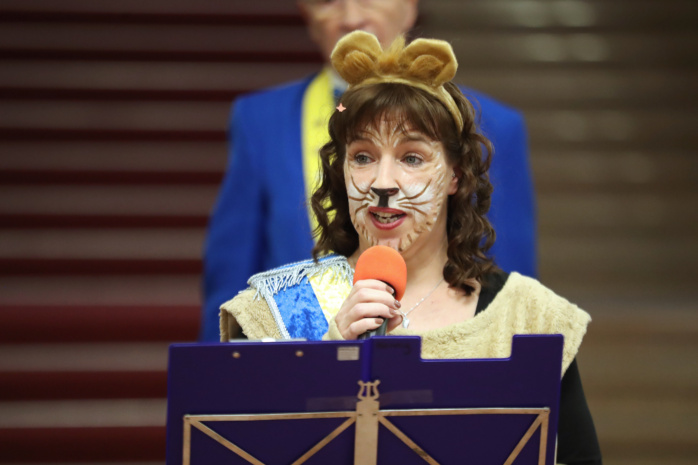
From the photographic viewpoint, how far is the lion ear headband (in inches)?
67.0

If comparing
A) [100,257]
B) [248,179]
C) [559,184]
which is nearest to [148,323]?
[100,257]

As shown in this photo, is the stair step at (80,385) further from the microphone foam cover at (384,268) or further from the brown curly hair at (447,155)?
the microphone foam cover at (384,268)

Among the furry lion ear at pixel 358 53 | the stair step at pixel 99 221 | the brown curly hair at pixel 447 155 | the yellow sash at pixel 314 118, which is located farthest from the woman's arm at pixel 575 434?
the stair step at pixel 99 221

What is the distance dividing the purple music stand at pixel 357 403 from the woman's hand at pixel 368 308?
97 millimetres

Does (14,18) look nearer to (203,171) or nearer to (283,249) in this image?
(203,171)

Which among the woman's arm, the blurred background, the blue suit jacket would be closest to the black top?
the woman's arm

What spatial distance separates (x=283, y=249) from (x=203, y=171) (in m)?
2.10

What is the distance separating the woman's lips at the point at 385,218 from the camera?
1689 millimetres

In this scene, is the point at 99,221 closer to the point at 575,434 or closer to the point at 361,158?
the point at 361,158

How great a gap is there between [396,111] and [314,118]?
104 cm

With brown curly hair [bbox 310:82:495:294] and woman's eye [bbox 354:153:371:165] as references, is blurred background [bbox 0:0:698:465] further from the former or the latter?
woman's eye [bbox 354:153:371:165]

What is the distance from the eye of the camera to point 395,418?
1.41 m

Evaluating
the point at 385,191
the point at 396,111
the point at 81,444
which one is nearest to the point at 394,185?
the point at 385,191

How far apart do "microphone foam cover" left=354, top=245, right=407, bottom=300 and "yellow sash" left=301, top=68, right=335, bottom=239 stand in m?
1.02
